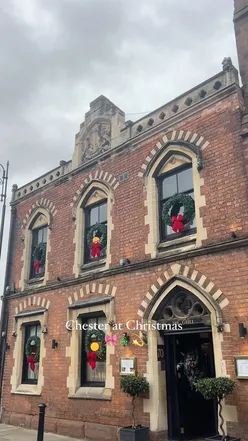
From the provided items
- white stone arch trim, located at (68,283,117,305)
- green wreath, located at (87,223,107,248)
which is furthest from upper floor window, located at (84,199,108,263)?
white stone arch trim, located at (68,283,117,305)

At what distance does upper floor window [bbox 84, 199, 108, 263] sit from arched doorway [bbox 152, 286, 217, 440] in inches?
121

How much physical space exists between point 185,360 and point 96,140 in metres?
7.63

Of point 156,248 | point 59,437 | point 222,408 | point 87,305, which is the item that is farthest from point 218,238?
point 59,437

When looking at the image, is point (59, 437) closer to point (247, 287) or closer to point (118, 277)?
point (118, 277)

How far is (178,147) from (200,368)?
559 cm

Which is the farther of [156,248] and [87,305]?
[87,305]

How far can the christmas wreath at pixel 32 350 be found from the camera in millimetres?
12938

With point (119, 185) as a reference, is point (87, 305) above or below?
below

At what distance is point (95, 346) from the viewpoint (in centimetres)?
1096

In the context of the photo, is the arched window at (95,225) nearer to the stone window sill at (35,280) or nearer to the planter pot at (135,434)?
the stone window sill at (35,280)

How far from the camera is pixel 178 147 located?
10.4 metres

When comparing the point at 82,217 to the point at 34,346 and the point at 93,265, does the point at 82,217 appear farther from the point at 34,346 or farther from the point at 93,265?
the point at 34,346

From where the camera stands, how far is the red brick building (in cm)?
878

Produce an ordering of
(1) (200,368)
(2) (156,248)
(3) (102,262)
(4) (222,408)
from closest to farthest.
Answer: (4) (222,408), (1) (200,368), (2) (156,248), (3) (102,262)
